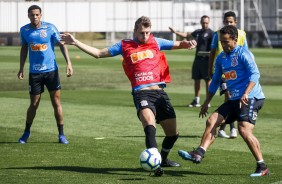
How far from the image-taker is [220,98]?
26.7 m

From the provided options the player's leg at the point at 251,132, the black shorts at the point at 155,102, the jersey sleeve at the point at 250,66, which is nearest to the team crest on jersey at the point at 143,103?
the black shorts at the point at 155,102

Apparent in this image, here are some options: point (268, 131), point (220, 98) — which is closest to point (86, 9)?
point (220, 98)

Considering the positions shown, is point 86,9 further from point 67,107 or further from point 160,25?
point 67,107

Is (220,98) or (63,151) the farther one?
(220,98)

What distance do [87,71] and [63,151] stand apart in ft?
79.7

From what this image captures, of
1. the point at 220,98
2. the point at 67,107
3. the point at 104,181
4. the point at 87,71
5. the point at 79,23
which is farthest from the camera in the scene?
the point at 79,23

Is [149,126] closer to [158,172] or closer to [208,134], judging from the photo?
[158,172]

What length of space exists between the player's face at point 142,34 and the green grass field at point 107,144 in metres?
1.87

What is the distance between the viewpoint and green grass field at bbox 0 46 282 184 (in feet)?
40.3

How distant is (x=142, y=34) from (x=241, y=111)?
5.77 ft

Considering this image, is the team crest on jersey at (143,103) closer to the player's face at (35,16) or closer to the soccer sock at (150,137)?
the soccer sock at (150,137)

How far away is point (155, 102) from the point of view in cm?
1265

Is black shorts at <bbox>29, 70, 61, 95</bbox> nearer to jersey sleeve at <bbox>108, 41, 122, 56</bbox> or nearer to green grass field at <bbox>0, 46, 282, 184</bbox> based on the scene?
green grass field at <bbox>0, 46, 282, 184</bbox>

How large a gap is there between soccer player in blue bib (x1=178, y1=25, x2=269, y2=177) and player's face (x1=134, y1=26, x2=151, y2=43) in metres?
1.04
